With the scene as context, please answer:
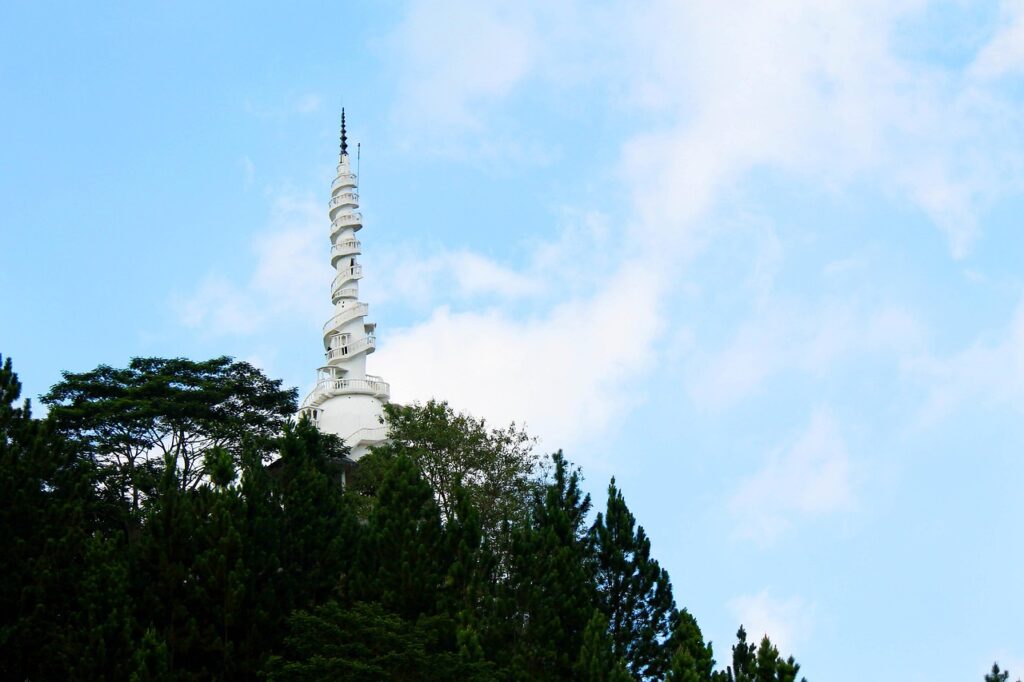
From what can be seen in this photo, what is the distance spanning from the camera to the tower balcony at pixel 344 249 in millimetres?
59600

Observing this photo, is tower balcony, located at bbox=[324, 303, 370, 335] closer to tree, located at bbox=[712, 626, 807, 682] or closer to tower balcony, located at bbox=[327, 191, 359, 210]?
tower balcony, located at bbox=[327, 191, 359, 210]

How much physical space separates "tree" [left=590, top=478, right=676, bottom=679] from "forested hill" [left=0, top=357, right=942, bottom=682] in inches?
1.8

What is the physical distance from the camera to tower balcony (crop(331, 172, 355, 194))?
6145cm

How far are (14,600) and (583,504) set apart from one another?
48.9 ft

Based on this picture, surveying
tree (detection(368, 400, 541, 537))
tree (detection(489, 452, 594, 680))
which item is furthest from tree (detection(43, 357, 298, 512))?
tree (detection(489, 452, 594, 680))

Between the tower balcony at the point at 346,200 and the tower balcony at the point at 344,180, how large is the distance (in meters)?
0.39

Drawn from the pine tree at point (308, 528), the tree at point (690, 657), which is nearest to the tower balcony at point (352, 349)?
the pine tree at point (308, 528)

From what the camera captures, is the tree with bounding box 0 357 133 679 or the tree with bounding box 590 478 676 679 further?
the tree with bounding box 590 478 676 679

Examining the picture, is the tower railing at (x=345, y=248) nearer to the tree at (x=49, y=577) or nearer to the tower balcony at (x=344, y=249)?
the tower balcony at (x=344, y=249)

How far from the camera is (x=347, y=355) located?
5672 centimetres

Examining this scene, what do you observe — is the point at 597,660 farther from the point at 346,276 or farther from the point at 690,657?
the point at 346,276

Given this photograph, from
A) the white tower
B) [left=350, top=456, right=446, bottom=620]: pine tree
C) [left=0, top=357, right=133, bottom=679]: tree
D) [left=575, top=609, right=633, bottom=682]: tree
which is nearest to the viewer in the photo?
[left=0, top=357, right=133, bottom=679]: tree

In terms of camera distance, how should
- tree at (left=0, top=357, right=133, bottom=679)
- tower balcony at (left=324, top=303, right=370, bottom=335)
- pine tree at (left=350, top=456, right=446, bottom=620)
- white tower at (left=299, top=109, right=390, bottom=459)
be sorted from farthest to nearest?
tower balcony at (left=324, top=303, right=370, bottom=335) < white tower at (left=299, top=109, right=390, bottom=459) < pine tree at (left=350, top=456, right=446, bottom=620) < tree at (left=0, top=357, right=133, bottom=679)

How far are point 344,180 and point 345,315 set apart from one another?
23.8 feet
